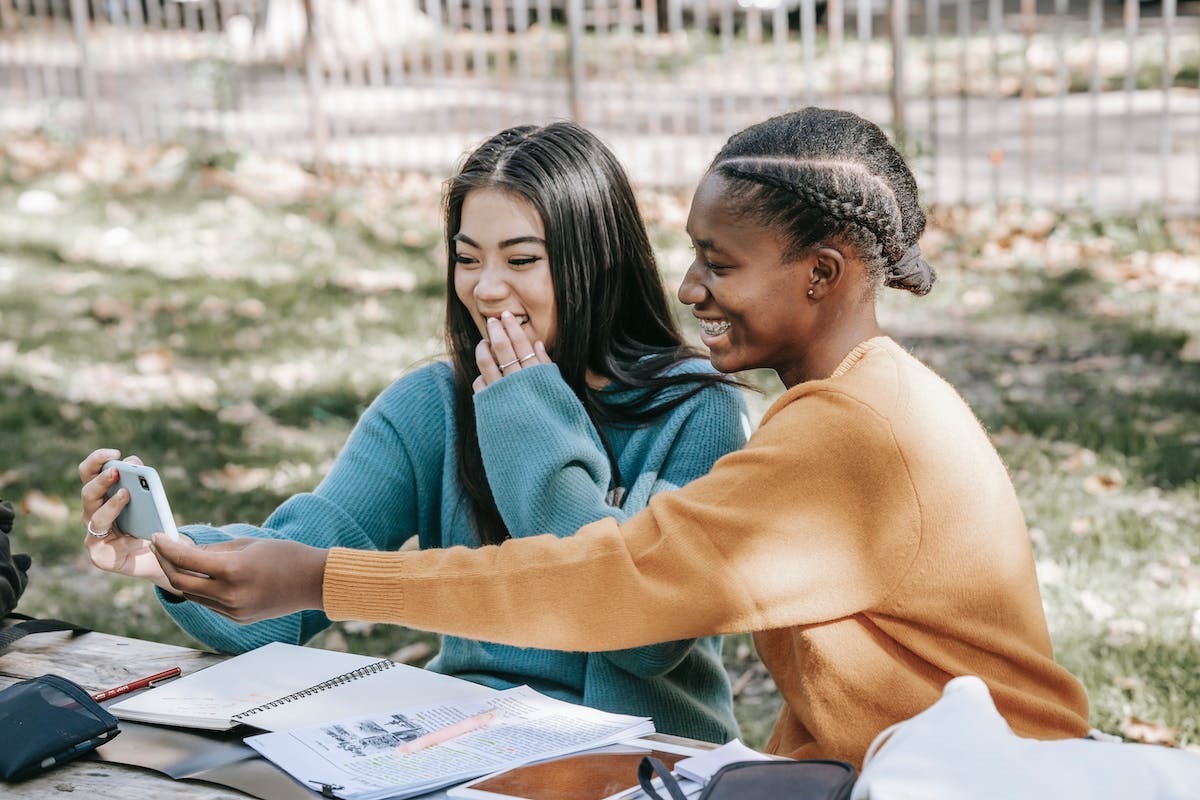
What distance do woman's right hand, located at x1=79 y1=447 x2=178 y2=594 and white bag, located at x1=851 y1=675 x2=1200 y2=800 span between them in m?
1.30

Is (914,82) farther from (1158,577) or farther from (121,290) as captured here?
(1158,577)

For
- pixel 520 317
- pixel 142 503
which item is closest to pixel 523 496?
pixel 520 317

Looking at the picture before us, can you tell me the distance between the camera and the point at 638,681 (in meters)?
2.43

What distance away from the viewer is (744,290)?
6.53 ft

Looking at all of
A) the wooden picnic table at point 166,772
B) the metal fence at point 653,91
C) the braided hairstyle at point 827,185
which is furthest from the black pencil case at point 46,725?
the metal fence at point 653,91

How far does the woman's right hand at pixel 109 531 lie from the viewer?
2.28m

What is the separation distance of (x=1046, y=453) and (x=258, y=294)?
4.05m

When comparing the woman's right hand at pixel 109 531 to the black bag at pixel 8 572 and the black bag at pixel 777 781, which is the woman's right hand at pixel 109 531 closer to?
the black bag at pixel 8 572

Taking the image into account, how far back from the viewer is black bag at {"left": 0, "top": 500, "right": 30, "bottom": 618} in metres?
2.49

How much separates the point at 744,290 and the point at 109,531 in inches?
43.6

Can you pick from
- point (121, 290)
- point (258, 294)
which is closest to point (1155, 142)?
point (258, 294)

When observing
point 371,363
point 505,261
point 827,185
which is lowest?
point 371,363

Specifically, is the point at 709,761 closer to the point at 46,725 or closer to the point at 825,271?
the point at 825,271

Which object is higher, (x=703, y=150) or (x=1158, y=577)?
(x=703, y=150)
